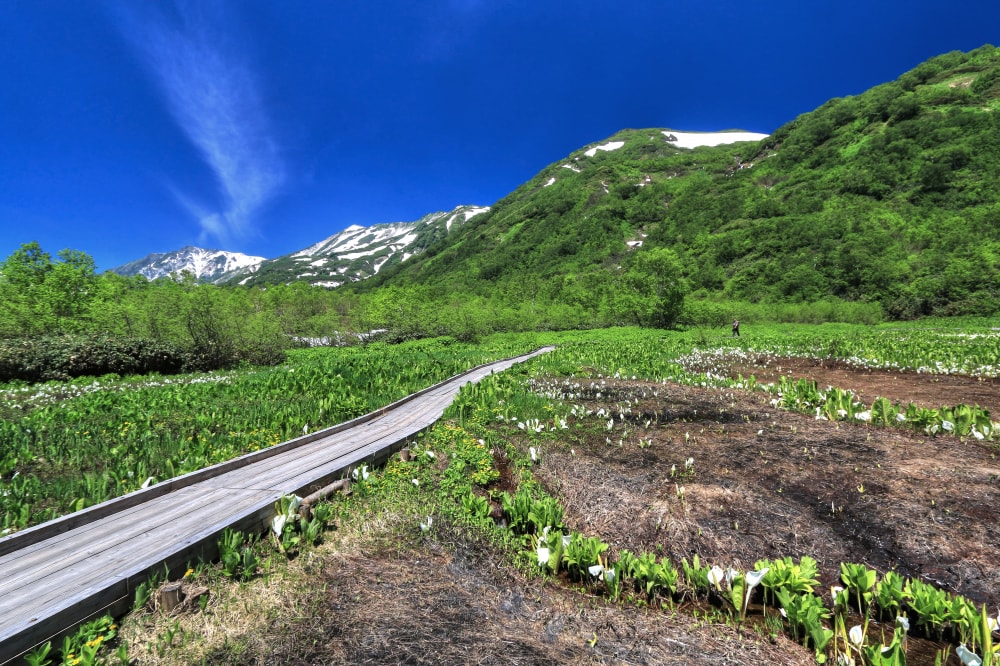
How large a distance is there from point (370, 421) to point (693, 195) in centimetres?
12529

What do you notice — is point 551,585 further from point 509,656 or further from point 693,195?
point 693,195

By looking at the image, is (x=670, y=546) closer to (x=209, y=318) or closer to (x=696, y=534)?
(x=696, y=534)

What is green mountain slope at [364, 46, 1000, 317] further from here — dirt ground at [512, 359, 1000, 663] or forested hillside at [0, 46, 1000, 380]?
dirt ground at [512, 359, 1000, 663]

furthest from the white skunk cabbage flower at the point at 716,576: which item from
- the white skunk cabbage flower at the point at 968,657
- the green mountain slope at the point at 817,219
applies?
the green mountain slope at the point at 817,219

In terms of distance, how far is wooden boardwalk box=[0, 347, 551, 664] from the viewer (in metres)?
2.67

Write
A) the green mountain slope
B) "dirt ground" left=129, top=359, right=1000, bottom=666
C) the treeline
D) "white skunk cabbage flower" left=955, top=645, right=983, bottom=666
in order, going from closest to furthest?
1. "white skunk cabbage flower" left=955, top=645, right=983, bottom=666
2. "dirt ground" left=129, top=359, right=1000, bottom=666
3. the treeline
4. the green mountain slope

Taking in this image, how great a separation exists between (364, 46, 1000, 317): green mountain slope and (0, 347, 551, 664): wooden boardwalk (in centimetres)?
4305

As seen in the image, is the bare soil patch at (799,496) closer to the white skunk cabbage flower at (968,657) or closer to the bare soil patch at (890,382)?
the white skunk cabbage flower at (968,657)

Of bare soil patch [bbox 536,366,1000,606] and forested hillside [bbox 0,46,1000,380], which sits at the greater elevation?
forested hillside [bbox 0,46,1000,380]

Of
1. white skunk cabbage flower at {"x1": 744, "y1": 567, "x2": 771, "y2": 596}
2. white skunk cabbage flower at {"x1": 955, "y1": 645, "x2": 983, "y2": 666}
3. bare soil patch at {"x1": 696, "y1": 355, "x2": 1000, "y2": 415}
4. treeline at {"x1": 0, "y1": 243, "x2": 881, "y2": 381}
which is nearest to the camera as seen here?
white skunk cabbage flower at {"x1": 955, "y1": 645, "x2": 983, "y2": 666}

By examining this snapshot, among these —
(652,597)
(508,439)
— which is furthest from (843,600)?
(508,439)

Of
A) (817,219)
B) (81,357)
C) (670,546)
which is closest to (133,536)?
(670,546)

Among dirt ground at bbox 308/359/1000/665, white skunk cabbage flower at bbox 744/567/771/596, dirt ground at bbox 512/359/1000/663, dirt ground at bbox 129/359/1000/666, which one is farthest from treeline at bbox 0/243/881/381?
white skunk cabbage flower at bbox 744/567/771/596

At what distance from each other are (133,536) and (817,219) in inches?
3617
